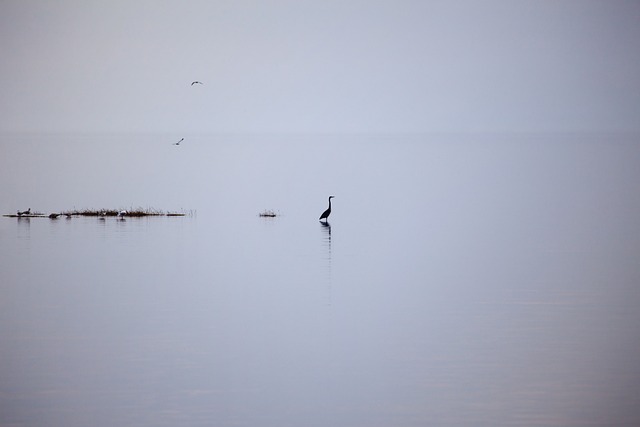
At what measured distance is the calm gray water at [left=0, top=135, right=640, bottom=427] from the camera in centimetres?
1792

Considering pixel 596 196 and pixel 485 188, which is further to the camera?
pixel 485 188

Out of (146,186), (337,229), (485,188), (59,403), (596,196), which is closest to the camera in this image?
(59,403)

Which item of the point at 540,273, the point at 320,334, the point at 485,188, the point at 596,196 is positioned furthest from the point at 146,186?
the point at 320,334

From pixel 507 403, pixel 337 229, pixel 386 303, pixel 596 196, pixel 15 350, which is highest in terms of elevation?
pixel 596 196

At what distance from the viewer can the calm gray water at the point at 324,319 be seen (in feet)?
58.8

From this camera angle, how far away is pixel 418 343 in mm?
21438

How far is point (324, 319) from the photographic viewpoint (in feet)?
77.4

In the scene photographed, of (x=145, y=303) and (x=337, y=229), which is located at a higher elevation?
(x=337, y=229)

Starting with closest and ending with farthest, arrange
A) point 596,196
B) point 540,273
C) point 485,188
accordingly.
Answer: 1. point 540,273
2. point 596,196
3. point 485,188

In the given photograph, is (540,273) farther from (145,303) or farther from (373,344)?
(145,303)

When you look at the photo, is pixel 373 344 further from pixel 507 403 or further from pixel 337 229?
pixel 337 229

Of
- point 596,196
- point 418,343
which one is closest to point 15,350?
point 418,343

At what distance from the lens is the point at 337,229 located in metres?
40.1

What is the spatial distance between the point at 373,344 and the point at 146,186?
46.8 meters
